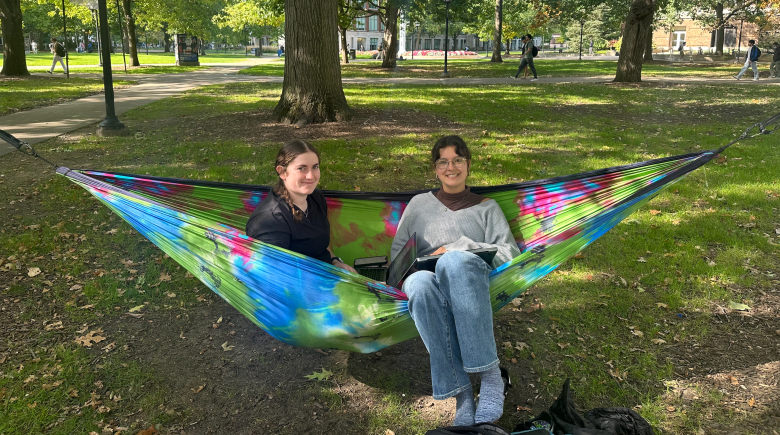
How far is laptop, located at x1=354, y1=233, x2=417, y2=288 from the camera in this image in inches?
96.6

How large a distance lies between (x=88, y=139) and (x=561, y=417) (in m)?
7.52

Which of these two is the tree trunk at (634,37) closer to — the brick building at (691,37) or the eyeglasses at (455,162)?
the eyeglasses at (455,162)

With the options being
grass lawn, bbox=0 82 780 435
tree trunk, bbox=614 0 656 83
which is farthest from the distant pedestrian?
grass lawn, bbox=0 82 780 435

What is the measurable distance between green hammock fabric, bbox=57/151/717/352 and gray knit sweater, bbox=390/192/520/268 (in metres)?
0.21

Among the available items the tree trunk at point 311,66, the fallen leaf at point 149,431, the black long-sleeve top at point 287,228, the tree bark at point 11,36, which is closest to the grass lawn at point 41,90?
the tree bark at point 11,36

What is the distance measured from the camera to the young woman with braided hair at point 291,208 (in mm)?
2400

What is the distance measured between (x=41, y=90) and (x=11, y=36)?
14.3ft

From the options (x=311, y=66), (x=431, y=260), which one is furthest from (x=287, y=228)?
(x=311, y=66)

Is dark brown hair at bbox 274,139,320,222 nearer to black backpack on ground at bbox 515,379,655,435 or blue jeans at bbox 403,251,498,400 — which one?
blue jeans at bbox 403,251,498,400

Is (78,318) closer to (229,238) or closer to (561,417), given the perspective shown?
(229,238)

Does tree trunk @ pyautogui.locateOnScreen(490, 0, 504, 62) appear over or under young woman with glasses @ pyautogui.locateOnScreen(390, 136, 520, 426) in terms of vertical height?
over

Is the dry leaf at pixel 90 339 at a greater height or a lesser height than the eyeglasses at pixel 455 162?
lesser

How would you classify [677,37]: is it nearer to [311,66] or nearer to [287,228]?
[311,66]

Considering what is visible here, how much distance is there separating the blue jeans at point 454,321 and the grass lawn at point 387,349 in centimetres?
42
